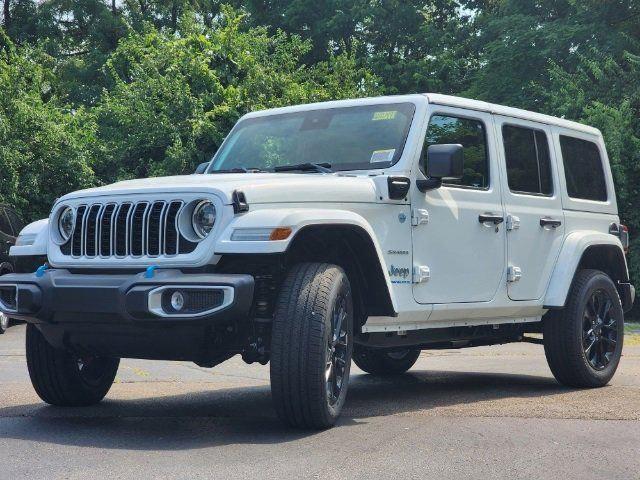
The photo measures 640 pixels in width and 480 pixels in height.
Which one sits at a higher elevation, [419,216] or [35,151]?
[419,216]

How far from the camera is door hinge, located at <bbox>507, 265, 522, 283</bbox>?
26.0 ft

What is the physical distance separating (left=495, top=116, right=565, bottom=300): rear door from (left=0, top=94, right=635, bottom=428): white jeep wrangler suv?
0.06 ft

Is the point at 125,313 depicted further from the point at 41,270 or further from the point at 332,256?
the point at 332,256

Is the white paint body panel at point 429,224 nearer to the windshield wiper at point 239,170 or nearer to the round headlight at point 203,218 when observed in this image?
the round headlight at point 203,218

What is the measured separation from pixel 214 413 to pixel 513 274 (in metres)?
2.42

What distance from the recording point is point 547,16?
3297cm

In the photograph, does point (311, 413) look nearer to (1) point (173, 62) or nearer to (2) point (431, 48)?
(1) point (173, 62)

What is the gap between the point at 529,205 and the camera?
8297mm

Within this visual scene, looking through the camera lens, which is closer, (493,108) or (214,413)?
(214,413)

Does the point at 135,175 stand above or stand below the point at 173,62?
below

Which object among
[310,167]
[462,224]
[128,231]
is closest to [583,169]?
[462,224]

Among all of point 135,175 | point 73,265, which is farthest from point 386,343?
point 135,175

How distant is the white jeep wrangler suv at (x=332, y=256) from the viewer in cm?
590

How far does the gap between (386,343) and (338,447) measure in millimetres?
1598
